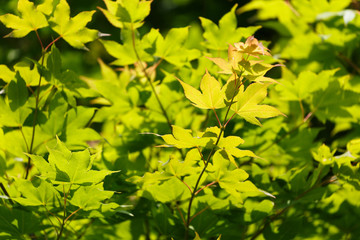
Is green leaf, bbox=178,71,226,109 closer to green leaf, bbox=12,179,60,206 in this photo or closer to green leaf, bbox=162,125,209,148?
green leaf, bbox=162,125,209,148

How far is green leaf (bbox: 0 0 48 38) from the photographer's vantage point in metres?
0.84

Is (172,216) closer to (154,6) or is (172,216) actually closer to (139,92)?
(139,92)

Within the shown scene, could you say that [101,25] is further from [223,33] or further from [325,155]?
[325,155]

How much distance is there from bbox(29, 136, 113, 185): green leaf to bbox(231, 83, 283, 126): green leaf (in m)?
0.25

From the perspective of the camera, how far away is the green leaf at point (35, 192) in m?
0.75

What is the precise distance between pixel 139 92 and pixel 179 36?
0.55 ft

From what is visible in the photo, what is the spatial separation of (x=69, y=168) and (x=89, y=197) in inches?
2.9

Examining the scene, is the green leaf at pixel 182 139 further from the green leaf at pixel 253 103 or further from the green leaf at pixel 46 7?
the green leaf at pixel 46 7

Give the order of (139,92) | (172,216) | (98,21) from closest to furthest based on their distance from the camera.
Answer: (172,216)
(139,92)
(98,21)

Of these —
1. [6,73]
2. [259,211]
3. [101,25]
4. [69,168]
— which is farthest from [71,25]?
[101,25]

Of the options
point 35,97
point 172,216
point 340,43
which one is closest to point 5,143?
point 35,97

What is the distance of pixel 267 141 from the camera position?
1.07 meters

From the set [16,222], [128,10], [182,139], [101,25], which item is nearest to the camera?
[182,139]

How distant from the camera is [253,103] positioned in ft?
2.37
